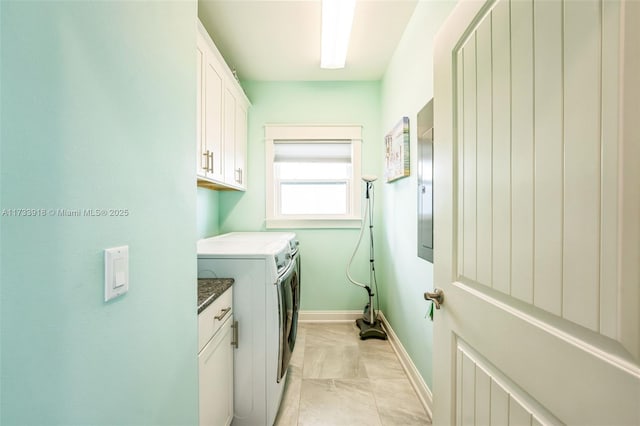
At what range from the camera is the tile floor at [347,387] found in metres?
1.53

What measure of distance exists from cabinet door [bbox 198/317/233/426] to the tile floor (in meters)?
0.41

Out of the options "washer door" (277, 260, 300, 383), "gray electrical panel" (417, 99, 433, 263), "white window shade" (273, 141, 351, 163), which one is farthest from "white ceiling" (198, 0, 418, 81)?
"washer door" (277, 260, 300, 383)

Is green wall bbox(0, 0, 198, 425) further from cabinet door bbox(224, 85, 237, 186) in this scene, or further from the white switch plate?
cabinet door bbox(224, 85, 237, 186)

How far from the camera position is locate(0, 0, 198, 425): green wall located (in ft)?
1.29

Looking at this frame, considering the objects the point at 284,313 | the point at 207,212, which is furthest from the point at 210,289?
the point at 207,212

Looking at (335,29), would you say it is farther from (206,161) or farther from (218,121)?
(206,161)

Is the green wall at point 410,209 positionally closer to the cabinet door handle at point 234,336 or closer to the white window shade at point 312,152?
the white window shade at point 312,152

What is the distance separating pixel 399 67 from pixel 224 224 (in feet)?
7.57

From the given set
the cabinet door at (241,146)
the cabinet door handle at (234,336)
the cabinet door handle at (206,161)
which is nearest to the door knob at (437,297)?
the cabinet door handle at (234,336)

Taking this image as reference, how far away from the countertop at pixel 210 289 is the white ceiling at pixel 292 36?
189 cm

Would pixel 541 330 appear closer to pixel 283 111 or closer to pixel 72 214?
pixel 72 214

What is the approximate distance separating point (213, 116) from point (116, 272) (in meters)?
1.53

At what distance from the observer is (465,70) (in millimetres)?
828

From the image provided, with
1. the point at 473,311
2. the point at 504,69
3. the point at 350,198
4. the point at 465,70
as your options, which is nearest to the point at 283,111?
the point at 350,198
